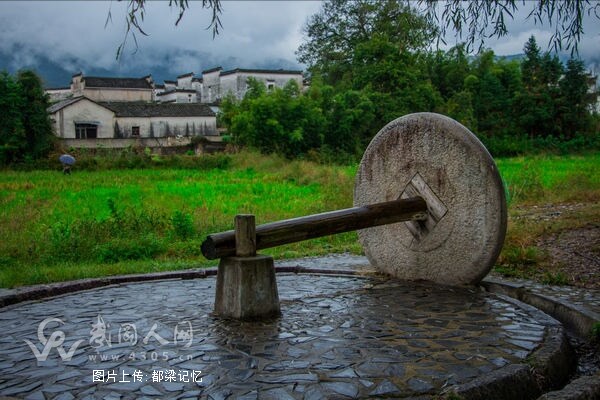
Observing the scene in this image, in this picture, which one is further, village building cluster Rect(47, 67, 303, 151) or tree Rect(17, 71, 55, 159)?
village building cluster Rect(47, 67, 303, 151)

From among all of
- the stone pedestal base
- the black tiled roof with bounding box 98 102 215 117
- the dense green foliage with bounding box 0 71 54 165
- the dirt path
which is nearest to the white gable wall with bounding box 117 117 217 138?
the black tiled roof with bounding box 98 102 215 117

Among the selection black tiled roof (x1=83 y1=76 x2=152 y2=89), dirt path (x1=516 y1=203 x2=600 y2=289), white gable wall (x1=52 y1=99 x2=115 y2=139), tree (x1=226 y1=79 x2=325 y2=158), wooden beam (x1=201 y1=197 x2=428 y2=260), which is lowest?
dirt path (x1=516 y1=203 x2=600 y2=289)

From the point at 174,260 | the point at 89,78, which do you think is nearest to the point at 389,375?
the point at 174,260

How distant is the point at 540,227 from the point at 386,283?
3.10 metres

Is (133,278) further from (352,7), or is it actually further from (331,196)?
(352,7)

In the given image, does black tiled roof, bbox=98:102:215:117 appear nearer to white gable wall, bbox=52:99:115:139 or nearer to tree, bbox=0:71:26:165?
white gable wall, bbox=52:99:115:139

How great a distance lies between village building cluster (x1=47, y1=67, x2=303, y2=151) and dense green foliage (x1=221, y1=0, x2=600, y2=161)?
150 inches

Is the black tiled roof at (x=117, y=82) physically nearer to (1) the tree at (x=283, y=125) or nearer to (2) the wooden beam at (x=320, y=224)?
(1) the tree at (x=283, y=125)

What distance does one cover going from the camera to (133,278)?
20.4ft

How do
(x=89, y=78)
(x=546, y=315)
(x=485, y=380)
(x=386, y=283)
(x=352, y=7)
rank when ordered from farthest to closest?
(x=89, y=78) < (x=352, y=7) < (x=386, y=283) < (x=546, y=315) < (x=485, y=380)

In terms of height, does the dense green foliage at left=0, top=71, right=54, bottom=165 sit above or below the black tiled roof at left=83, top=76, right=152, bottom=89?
below

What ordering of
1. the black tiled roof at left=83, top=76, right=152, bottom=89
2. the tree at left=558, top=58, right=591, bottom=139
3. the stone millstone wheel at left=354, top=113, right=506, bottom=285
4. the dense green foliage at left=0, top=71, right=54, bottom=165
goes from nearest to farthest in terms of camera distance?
the stone millstone wheel at left=354, top=113, right=506, bottom=285, the dense green foliage at left=0, top=71, right=54, bottom=165, the tree at left=558, top=58, right=591, bottom=139, the black tiled roof at left=83, top=76, right=152, bottom=89

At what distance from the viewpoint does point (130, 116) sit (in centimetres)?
3888

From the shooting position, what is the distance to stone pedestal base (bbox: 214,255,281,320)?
4.44 metres
